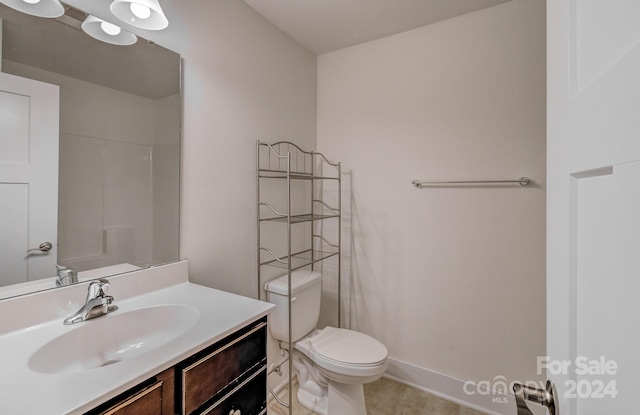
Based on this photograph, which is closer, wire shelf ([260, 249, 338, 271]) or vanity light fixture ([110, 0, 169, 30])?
vanity light fixture ([110, 0, 169, 30])

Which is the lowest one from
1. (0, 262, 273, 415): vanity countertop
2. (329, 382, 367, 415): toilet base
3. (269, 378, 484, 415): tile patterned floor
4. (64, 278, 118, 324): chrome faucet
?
(269, 378, 484, 415): tile patterned floor

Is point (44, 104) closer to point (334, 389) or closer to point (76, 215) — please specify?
point (76, 215)

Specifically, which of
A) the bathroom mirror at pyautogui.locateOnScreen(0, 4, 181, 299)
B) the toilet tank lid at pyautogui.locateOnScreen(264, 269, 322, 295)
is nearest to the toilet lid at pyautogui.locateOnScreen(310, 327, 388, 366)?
the toilet tank lid at pyautogui.locateOnScreen(264, 269, 322, 295)

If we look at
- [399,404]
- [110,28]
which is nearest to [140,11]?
[110,28]

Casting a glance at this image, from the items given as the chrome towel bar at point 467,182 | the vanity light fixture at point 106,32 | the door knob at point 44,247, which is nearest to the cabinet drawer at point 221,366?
the door knob at point 44,247

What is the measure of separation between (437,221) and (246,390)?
150 cm

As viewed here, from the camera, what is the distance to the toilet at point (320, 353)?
156cm

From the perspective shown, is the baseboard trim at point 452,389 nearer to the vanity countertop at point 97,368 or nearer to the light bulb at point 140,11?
the vanity countertop at point 97,368

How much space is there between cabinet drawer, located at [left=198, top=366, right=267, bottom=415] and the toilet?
0.56 m

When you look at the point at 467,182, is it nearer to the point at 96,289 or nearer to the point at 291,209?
the point at 291,209

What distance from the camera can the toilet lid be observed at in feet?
5.16

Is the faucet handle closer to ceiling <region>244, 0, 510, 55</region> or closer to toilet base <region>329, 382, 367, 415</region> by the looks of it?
toilet base <region>329, 382, 367, 415</region>
